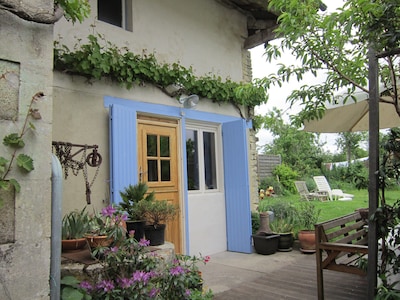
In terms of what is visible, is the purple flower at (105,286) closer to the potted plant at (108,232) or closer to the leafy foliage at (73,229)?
the potted plant at (108,232)

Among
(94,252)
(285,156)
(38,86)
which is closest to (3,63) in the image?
(38,86)

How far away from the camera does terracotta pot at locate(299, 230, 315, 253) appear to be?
5348 millimetres

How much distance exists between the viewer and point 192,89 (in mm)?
5254

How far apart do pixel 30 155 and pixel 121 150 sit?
7.56 feet

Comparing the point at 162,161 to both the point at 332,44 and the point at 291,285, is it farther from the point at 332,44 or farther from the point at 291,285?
the point at 332,44

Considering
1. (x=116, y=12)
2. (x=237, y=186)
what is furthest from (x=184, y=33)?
(x=237, y=186)

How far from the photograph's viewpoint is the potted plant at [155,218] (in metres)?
3.15

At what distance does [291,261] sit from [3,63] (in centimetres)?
456

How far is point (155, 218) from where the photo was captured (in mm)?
3188

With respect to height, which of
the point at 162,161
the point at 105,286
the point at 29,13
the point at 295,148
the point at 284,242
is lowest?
the point at 284,242

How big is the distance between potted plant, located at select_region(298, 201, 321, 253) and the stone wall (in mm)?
4431

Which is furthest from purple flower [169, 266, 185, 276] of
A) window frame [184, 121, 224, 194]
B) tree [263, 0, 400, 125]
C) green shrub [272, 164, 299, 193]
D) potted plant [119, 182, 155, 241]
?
green shrub [272, 164, 299, 193]

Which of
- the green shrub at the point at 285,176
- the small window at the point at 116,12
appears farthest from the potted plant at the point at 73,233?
the green shrub at the point at 285,176

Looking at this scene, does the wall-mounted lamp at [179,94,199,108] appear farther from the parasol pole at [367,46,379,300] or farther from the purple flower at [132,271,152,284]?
the purple flower at [132,271,152,284]
